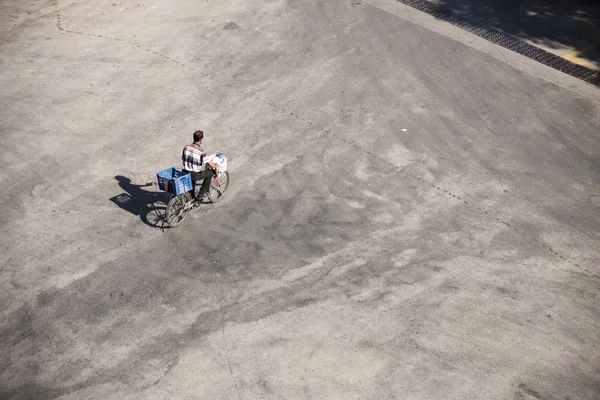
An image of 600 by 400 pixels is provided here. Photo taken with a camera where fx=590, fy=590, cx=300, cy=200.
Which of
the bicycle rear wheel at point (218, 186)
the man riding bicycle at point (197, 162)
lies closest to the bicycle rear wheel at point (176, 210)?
the man riding bicycle at point (197, 162)

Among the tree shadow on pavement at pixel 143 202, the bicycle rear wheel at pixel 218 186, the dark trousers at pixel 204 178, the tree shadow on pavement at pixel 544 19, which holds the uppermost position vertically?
the tree shadow on pavement at pixel 544 19

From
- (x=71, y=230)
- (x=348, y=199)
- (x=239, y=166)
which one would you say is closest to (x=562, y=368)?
(x=348, y=199)

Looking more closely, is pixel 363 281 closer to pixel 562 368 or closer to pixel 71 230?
pixel 562 368

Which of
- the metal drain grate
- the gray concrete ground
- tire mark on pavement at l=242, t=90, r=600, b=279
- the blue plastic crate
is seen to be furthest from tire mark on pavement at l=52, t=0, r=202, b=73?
the metal drain grate

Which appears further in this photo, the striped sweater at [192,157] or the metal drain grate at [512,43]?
the metal drain grate at [512,43]

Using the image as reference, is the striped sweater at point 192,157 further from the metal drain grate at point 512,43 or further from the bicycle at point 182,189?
the metal drain grate at point 512,43

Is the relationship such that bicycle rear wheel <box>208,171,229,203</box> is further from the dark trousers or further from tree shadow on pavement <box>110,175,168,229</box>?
tree shadow on pavement <box>110,175,168,229</box>

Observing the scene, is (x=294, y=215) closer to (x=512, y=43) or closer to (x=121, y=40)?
(x=121, y=40)
